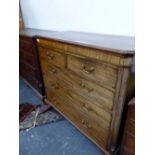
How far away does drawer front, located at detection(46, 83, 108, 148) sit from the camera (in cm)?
132

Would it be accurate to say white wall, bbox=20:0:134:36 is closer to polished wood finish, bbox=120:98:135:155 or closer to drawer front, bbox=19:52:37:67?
drawer front, bbox=19:52:37:67

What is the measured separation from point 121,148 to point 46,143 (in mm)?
680

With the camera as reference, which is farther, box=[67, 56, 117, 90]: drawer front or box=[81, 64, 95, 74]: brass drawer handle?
box=[81, 64, 95, 74]: brass drawer handle

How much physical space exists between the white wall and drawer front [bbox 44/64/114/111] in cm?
54

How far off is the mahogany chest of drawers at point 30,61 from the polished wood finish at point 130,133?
127cm

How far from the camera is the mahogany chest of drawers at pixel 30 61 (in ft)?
6.58

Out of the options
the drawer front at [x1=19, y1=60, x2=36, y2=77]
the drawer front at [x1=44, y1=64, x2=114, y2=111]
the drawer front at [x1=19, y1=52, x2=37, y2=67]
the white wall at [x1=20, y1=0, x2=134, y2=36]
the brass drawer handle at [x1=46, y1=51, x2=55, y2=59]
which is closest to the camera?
the drawer front at [x1=44, y1=64, x2=114, y2=111]

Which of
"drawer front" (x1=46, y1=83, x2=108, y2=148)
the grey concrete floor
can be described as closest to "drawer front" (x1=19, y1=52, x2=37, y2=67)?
"drawer front" (x1=46, y1=83, x2=108, y2=148)

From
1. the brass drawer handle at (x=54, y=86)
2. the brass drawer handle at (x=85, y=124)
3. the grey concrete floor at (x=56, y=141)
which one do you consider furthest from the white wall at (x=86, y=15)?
the grey concrete floor at (x=56, y=141)

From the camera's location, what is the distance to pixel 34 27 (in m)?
2.89

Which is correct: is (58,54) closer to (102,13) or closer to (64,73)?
(64,73)

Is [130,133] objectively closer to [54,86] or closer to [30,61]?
[54,86]

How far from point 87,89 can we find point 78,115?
1.11 ft
